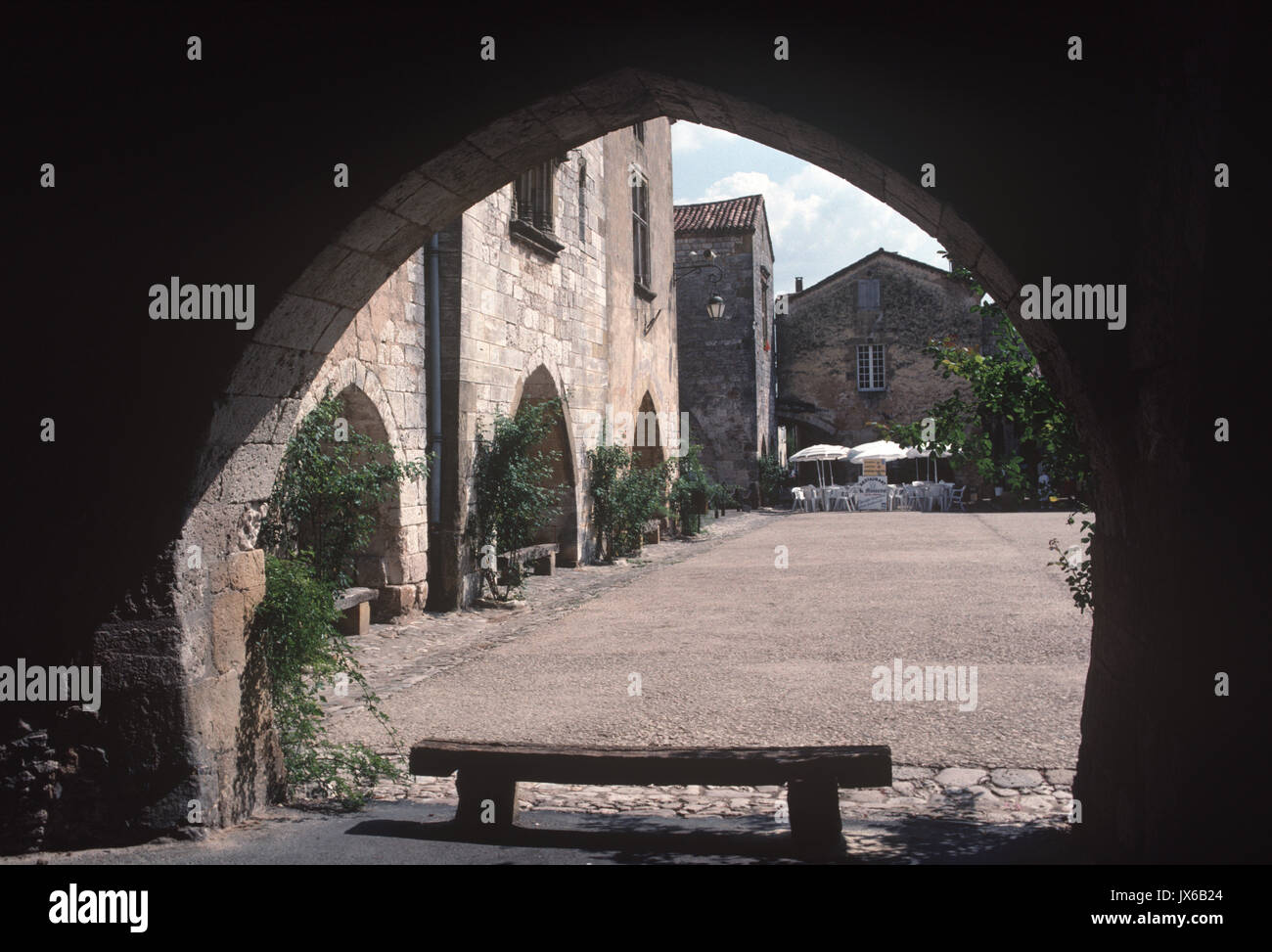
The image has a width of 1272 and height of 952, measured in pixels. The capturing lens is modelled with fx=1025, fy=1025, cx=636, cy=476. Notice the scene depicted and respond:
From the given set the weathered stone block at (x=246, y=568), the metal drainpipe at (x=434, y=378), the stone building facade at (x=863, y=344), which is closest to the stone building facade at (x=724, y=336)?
the stone building facade at (x=863, y=344)

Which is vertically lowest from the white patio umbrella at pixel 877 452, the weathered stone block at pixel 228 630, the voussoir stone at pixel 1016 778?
the voussoir stone at pixel 1016 778

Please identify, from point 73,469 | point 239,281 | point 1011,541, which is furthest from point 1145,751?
point 1011,541

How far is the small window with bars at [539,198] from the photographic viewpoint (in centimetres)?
1027

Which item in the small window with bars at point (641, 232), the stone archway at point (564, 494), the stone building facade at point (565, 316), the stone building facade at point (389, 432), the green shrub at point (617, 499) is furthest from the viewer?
the small window with bars at point (641, 232)

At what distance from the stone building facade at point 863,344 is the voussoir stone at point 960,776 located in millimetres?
24998

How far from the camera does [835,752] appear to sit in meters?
3.24

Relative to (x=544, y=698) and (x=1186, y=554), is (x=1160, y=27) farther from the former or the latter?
(x=544, y=698)

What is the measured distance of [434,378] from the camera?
8461 mm

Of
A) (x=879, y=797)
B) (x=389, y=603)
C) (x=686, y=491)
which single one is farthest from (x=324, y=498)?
(x=686, y=491)

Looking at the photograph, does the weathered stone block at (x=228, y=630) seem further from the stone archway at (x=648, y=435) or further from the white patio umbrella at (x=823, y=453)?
the white patio umbrella at (x=823, y=453)

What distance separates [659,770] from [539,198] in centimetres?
837

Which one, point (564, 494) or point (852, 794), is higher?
point (564, 494)

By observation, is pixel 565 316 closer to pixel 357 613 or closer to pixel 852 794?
pixel 357 613

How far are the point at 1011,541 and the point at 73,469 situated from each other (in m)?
13.0
